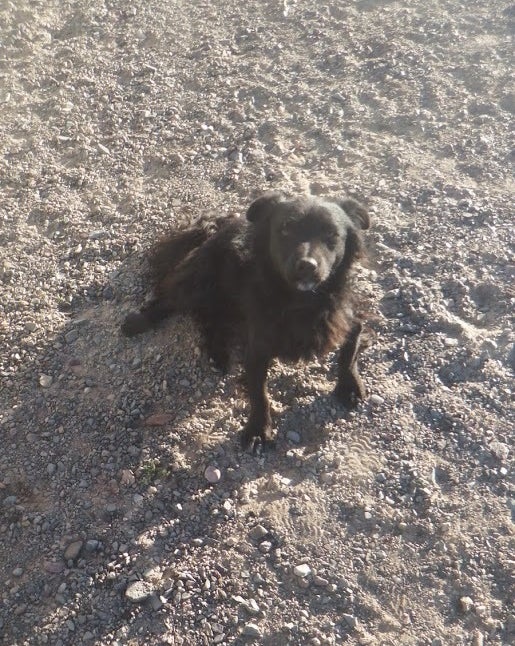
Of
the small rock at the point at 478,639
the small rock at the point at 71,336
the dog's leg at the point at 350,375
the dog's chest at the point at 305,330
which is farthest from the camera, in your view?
the small rock at the point at 71,336

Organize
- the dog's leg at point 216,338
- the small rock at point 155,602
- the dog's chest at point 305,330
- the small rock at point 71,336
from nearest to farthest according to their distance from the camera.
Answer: the small rock at point 155,602, the dog's chest at point 305,330, the dog's leg at point 216,338, the small rock at point 71,336

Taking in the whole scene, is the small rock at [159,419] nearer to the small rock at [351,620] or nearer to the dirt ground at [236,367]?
the dirt ground at [236,367]

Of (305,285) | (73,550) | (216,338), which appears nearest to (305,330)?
(305,285)

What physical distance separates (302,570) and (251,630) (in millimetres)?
427

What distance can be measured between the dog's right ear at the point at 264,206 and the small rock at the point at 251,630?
2.37 meters

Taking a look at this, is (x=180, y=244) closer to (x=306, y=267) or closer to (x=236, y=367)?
(x=236, y=367)

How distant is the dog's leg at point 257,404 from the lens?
4.01 m

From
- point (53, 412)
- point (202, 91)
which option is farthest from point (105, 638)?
point (202, 91)

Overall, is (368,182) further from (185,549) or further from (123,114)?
(185,549)

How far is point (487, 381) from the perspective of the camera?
174 inches

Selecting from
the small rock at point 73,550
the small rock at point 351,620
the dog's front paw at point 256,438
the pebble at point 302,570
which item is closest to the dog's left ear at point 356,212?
the dog's front paw at point 256,438

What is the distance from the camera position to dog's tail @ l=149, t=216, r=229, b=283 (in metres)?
4.81

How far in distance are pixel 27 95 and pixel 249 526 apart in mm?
5267

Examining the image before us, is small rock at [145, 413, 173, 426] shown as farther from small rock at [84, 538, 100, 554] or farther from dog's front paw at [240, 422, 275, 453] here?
small rock at [84, 538, 100, 554]
